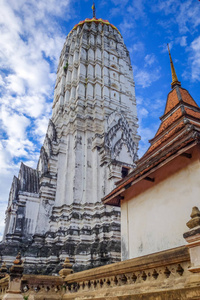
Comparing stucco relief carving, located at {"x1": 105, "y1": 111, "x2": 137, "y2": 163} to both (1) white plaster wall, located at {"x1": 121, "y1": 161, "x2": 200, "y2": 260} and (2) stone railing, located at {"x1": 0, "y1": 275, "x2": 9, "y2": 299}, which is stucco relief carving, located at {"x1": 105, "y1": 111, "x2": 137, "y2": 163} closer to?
(1) white plaster wall, located at {"x1": 121, "y1": 161, "x2": 200, "y2": 260}

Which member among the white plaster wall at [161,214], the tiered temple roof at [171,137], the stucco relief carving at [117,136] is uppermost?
the stucco relief carving at [117,136]

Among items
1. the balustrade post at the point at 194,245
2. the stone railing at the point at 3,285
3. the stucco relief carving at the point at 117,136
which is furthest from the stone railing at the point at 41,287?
the stucco relief carving at the point at 117,136

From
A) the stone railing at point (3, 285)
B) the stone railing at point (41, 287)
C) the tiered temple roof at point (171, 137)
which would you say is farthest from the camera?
the stone railing at point (3, 285)

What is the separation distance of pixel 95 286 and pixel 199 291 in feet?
12.4

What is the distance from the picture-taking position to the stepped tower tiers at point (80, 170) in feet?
58.6

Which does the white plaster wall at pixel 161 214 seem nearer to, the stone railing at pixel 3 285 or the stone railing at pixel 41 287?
the stone railing at pixel 41 287

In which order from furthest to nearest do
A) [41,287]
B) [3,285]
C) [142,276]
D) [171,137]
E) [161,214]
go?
[171,137], [3,285], [161,214], [41,287], [142,276]

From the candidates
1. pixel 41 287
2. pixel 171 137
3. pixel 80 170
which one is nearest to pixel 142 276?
pixel 41 287

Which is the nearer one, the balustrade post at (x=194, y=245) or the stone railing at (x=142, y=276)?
the balustrade post at (x=194, y=245)

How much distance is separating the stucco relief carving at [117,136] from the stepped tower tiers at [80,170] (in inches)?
3.6

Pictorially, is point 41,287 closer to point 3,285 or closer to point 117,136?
point 3,285

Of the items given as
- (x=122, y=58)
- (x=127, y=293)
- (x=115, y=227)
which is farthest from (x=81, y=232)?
(x=122, y=58)

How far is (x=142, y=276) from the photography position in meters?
5.29

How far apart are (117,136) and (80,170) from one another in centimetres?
525
